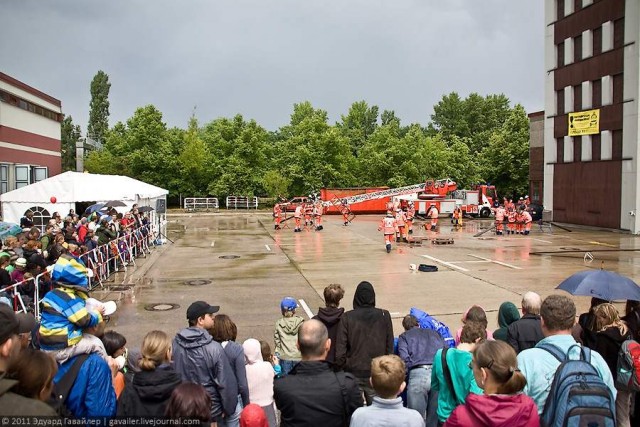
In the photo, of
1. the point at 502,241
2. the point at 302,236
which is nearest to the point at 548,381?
the point at 502,241

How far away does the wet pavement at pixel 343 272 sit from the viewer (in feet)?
40.6

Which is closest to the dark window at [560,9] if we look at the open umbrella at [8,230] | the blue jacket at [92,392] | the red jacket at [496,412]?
the open umbrella at [8,230]

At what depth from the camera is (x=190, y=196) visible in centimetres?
6306

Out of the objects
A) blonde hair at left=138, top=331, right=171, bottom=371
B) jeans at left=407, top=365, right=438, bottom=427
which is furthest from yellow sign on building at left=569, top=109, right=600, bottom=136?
blonde hair at left=138, top=331, right=171, bottom=371

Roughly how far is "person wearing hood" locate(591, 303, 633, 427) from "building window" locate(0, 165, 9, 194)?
2923cm

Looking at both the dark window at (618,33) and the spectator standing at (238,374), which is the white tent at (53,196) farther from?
the dark window at (618,33)

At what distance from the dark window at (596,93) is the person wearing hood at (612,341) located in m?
33.0

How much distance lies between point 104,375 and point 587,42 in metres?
37.9

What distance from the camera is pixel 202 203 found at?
2387 inches

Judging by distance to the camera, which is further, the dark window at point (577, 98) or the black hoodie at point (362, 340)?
the dark window at point (577, 98)

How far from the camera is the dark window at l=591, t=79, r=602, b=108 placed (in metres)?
34.3

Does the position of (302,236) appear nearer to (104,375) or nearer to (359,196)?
(359,196)

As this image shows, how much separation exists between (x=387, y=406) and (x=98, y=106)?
96.2 meters

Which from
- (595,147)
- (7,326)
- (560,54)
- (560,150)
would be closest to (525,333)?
(7,326)
